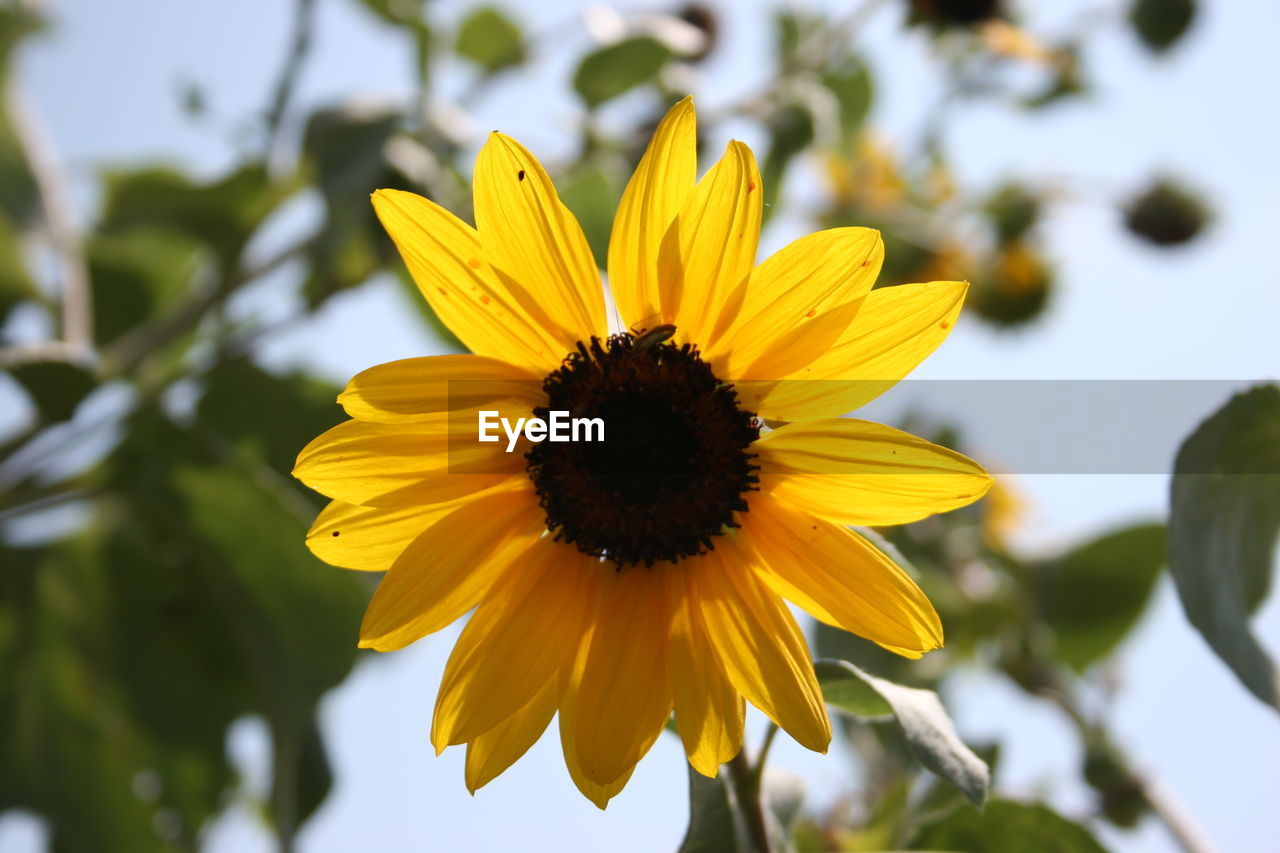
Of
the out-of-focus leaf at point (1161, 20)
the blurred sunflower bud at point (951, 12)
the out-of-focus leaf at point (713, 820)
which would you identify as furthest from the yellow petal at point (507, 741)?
the out-of-focus leaf at point (1161, 20)

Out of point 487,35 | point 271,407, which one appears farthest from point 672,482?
point 487,35

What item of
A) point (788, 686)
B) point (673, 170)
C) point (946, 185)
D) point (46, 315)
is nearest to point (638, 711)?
point (788, 686)

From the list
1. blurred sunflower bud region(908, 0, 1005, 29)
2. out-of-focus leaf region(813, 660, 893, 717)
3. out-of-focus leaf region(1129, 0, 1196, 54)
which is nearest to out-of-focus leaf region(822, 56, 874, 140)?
blurred sunflower bud region(908, 0, 1005, 29)

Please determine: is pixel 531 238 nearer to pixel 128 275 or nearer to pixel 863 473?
pixel 863 473

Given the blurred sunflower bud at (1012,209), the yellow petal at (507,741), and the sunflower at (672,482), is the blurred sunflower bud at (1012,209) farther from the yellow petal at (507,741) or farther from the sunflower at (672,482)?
the yellow petal at (507,741)

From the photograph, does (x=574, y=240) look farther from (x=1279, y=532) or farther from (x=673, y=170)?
(x=1279, y=532)
